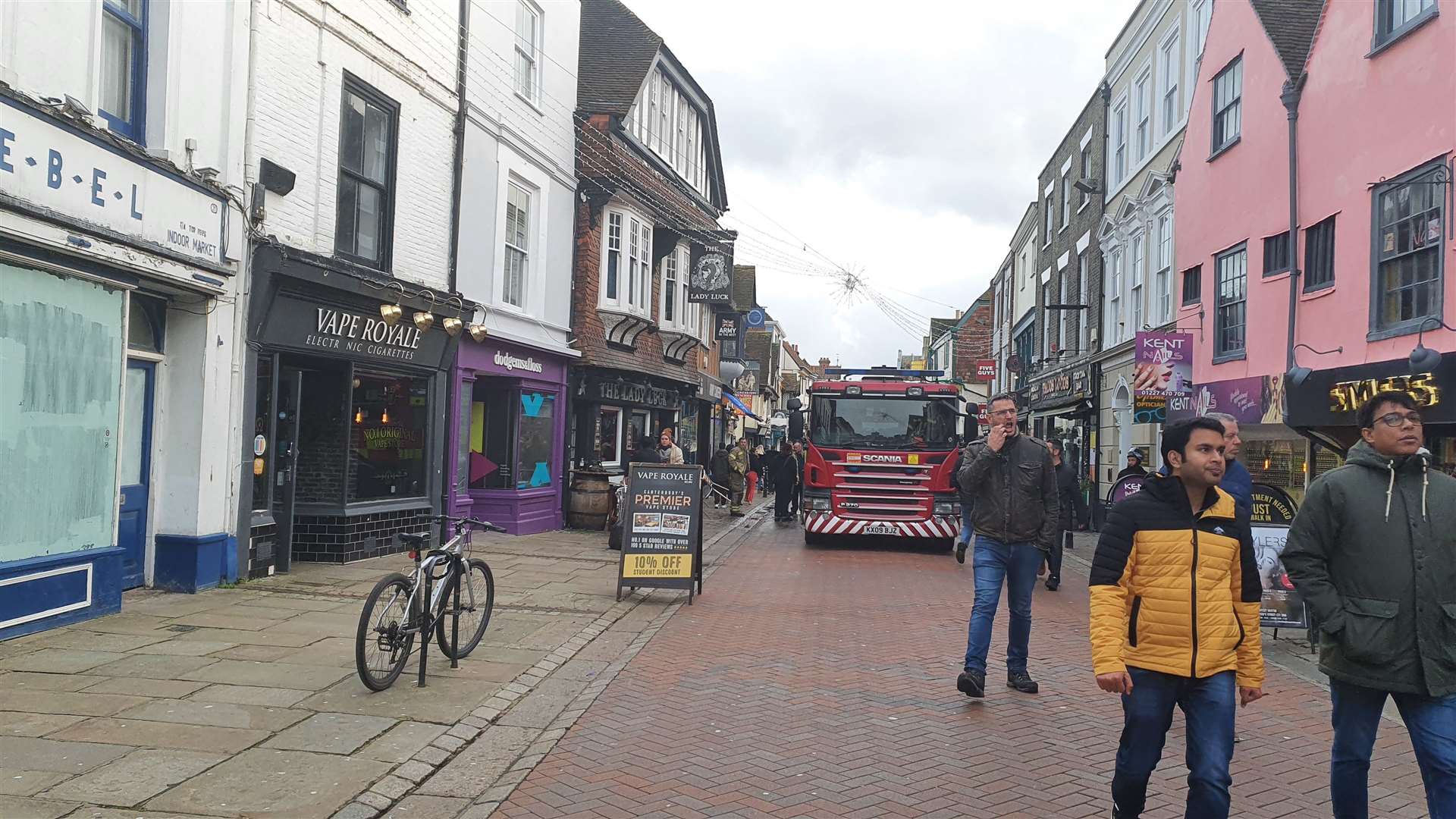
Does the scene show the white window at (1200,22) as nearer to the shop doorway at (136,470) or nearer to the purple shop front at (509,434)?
the purple shop front at (509,434)

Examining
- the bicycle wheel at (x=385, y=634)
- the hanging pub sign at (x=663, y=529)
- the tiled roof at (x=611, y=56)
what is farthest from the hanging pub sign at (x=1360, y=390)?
the tiled roof at (x=611, y=56)

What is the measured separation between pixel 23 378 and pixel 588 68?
1422 centimetres

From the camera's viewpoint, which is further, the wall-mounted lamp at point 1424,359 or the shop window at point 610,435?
the shop window at point 610,435

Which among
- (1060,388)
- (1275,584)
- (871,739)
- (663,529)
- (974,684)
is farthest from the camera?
(1060,388)

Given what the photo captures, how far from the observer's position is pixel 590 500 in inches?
672

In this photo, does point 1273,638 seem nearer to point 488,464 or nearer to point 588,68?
point 488,464

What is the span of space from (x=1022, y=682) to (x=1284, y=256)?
33.1ft

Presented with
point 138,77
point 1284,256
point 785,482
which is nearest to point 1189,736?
point 138,77

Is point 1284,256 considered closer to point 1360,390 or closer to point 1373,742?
point 1360,390

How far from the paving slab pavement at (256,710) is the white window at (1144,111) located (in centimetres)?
1609

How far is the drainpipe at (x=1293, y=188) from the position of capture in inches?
522

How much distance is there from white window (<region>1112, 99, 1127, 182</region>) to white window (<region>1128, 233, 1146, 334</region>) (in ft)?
6.81

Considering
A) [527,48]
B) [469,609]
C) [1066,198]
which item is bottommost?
[469,609]

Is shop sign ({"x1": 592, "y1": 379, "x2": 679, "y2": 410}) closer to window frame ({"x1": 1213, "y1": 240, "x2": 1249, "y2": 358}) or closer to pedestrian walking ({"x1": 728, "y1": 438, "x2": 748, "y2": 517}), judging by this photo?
pedestrian walking ({"x1": 728, "y1": 438, "x2": 748, "y2": 517})
